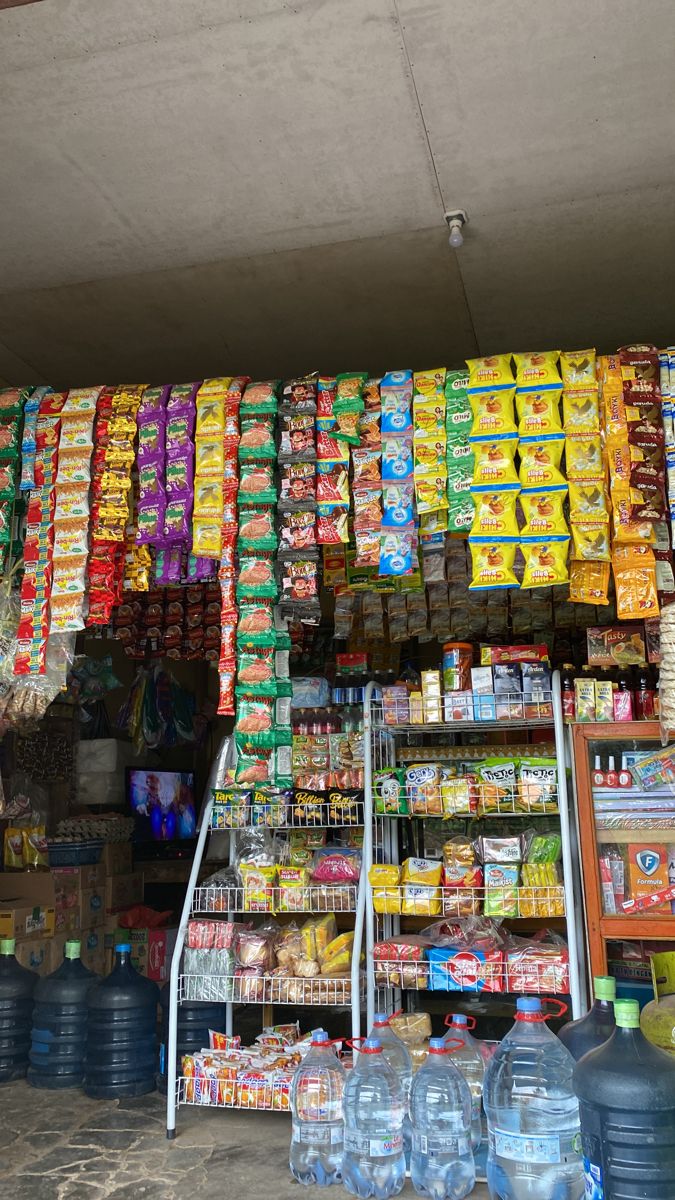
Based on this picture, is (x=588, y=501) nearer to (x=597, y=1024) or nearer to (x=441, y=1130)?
(x=597, y=1024)

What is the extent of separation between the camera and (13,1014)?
180 inches

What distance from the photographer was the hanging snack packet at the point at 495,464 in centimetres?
323

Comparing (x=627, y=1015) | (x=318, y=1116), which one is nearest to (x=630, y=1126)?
(x=627, y=1015)

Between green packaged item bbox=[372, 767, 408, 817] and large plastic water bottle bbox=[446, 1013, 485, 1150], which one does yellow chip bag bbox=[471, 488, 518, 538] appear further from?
large plastic water bottle bbox=[446, 1013, 485, 1150]

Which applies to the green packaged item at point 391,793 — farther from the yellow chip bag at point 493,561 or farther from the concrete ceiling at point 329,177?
the concrete ceiling at point 329,177

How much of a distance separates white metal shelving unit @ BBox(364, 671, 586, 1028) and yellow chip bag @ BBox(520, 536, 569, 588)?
0.63 m

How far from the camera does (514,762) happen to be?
12.1 ft

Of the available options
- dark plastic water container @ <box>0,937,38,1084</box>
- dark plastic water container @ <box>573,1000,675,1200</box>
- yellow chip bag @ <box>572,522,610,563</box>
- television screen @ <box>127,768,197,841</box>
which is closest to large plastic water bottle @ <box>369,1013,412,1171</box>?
dark plastic water container @ <box>573,1000,675,1200</box>

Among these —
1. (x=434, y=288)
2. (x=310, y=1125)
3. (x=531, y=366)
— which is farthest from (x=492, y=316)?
(x=310, y=1125)

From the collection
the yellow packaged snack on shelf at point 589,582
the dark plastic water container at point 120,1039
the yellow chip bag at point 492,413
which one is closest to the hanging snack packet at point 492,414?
the yellow chip bag at point 492,413

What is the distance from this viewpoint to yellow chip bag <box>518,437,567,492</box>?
3.20 meters

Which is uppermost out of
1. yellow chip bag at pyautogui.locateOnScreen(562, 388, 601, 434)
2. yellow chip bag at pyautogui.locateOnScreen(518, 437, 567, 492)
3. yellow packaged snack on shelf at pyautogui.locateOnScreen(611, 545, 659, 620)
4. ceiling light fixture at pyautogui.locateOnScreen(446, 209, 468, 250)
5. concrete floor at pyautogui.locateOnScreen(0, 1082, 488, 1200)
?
ceiling light fixture at pyautogui.locateOnScreen(446, 209, 468, 250)

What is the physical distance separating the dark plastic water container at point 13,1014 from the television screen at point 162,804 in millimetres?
2191

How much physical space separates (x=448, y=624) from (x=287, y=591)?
208 centimetres
